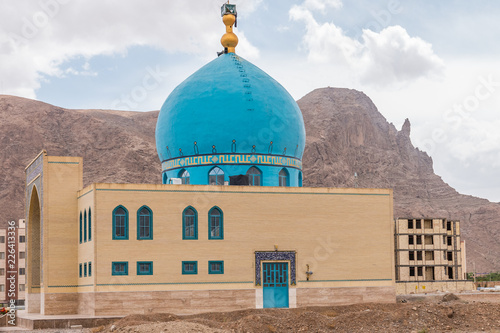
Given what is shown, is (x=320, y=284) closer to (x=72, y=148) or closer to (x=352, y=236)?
(x=352, y=236)

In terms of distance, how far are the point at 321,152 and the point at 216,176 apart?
88.5 metres

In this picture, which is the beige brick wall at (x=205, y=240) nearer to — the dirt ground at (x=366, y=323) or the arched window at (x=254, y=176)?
the arched window at (x=254, y=176)

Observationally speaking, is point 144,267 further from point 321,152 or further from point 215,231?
point 321,152

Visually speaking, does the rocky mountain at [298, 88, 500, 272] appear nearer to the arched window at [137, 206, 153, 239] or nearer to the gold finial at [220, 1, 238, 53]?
the gold finial at [220, 1, 238, 53]

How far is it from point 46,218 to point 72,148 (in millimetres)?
73675

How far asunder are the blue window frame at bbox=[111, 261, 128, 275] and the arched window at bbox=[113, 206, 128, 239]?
0.90 metres

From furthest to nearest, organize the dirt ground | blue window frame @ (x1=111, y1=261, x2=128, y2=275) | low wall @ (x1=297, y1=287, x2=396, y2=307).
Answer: low wall @ (x1=297, y1=287, x2=396, y2=307) < blue window frame @ (x1=111, y1=261, x2=128, y2=275) < the dirt ground

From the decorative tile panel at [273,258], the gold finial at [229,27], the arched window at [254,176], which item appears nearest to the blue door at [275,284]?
the decorative tile panel at [273,258]

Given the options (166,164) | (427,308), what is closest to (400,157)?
(166,164)

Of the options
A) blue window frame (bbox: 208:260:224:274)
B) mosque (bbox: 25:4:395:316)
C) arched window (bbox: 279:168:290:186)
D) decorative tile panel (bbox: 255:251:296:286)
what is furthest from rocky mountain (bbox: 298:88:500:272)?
blue window frame (bbox: 208:260:224:274)

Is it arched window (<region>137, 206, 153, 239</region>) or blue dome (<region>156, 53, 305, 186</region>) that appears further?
blue dome (<region>156, 53, 305, 186</region>)

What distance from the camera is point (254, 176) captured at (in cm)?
3189

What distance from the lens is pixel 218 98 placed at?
3247cm

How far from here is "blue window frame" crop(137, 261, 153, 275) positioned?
26980 mm
